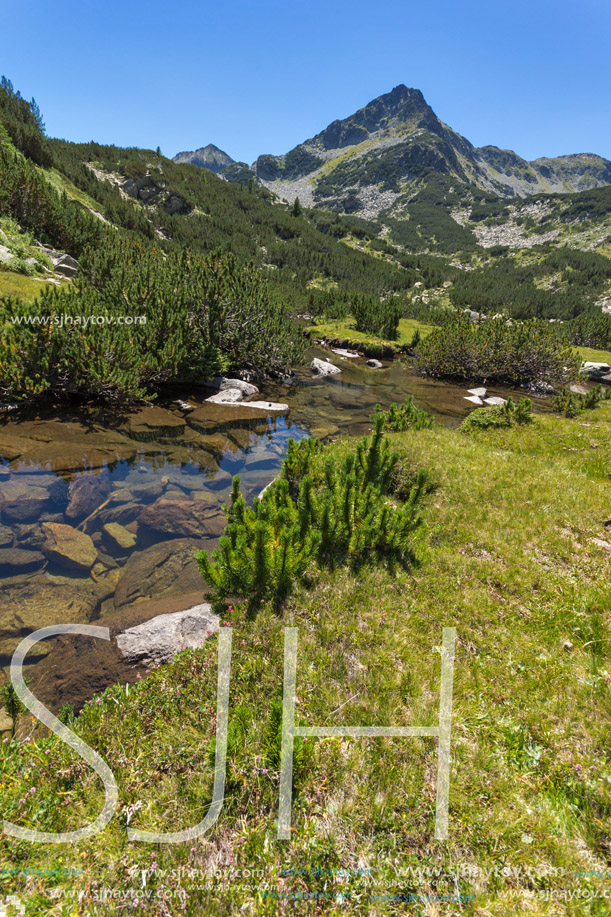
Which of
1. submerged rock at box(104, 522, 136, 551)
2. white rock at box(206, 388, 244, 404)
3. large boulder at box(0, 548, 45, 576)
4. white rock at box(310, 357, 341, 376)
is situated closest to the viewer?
large boulder at box(0, 548, 45, 576)

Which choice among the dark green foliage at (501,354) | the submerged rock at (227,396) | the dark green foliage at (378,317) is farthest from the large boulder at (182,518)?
the dark green foliage at (378,317)

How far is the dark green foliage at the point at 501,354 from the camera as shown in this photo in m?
21.8

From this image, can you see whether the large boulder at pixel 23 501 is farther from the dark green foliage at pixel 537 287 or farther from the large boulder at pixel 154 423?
the dark green foliage at pixel 537 287

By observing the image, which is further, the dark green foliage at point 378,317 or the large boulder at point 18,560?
the dark green foliage at point 378,317

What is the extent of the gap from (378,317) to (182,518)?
3022cm

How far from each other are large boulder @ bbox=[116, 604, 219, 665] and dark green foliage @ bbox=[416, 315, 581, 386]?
23.0m

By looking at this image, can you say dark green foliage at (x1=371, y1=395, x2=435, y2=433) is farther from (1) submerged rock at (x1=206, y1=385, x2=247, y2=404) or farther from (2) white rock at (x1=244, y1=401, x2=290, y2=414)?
(1) submerged rock at (x1=206, y1=385, x2=247, y2=404)

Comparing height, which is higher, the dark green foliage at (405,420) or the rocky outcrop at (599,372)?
the rocky outcrop at (599,372)

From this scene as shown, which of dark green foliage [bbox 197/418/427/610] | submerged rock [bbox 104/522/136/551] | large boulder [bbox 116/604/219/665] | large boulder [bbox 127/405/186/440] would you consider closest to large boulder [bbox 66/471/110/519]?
submerged rock [bbox 104/522/136/551]

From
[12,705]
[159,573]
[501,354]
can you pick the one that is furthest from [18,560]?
[501,354]

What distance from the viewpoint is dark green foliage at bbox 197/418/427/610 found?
461cm

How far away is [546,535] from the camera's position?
5.64 meters

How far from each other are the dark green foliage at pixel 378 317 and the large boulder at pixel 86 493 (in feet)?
95.3

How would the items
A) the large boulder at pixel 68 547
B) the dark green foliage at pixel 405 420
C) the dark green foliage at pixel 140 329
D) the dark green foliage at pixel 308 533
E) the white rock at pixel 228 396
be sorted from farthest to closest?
the white rock at pixel 228 396 → the dark green foliage at pixel 140 329 → the dark green foliage at pixel 405 420 → the large boulder at pixel 68 547 → the dark green foliage at pixel 308 533
